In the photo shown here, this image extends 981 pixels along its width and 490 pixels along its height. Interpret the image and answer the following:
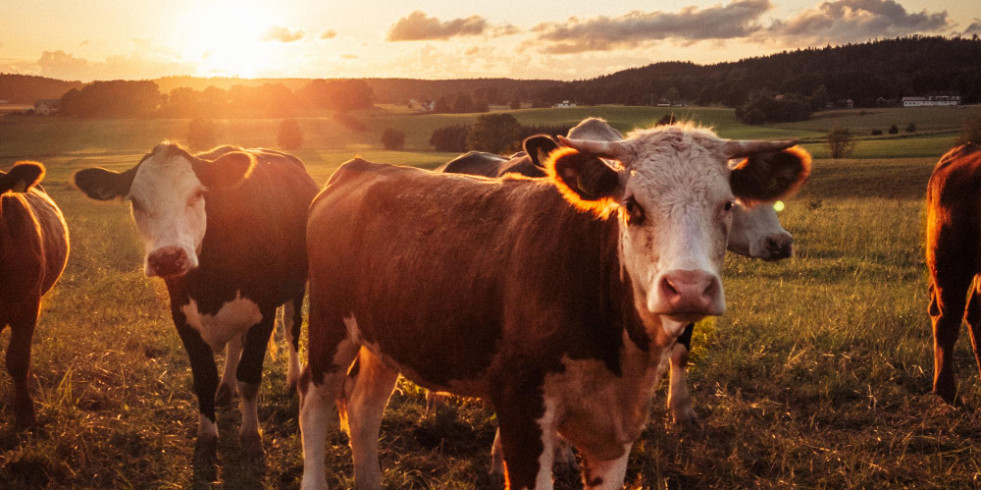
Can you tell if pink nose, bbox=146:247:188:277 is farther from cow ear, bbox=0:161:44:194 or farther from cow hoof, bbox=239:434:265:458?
cow ear, bbox=0:161:44:194

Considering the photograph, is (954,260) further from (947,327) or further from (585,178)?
(585,178)

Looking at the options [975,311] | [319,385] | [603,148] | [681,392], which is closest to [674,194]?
Answer: [603,148]

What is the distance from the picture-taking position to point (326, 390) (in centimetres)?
430

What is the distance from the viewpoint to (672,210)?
2373 mm

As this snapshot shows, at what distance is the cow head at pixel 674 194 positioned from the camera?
223 centimetres

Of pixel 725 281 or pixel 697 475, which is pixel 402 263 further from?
pixel 725 281

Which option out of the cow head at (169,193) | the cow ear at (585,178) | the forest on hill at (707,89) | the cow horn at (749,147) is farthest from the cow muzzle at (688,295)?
the forest on hill at (707,89)

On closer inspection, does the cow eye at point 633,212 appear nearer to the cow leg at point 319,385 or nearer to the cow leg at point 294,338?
the cow leg at point 319,385

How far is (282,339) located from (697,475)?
5.57 meters

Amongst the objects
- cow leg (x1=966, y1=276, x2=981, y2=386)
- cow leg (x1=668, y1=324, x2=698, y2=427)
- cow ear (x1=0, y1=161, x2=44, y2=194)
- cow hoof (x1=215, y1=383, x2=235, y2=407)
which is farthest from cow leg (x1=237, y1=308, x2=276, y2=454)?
cow leg (x1=966, y1=276, x2=981, y2=386)

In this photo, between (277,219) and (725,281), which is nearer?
(277,219)

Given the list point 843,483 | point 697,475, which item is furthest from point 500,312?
point 843,483

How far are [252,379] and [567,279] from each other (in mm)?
3602

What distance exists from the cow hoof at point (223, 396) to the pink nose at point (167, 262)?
186 cm
